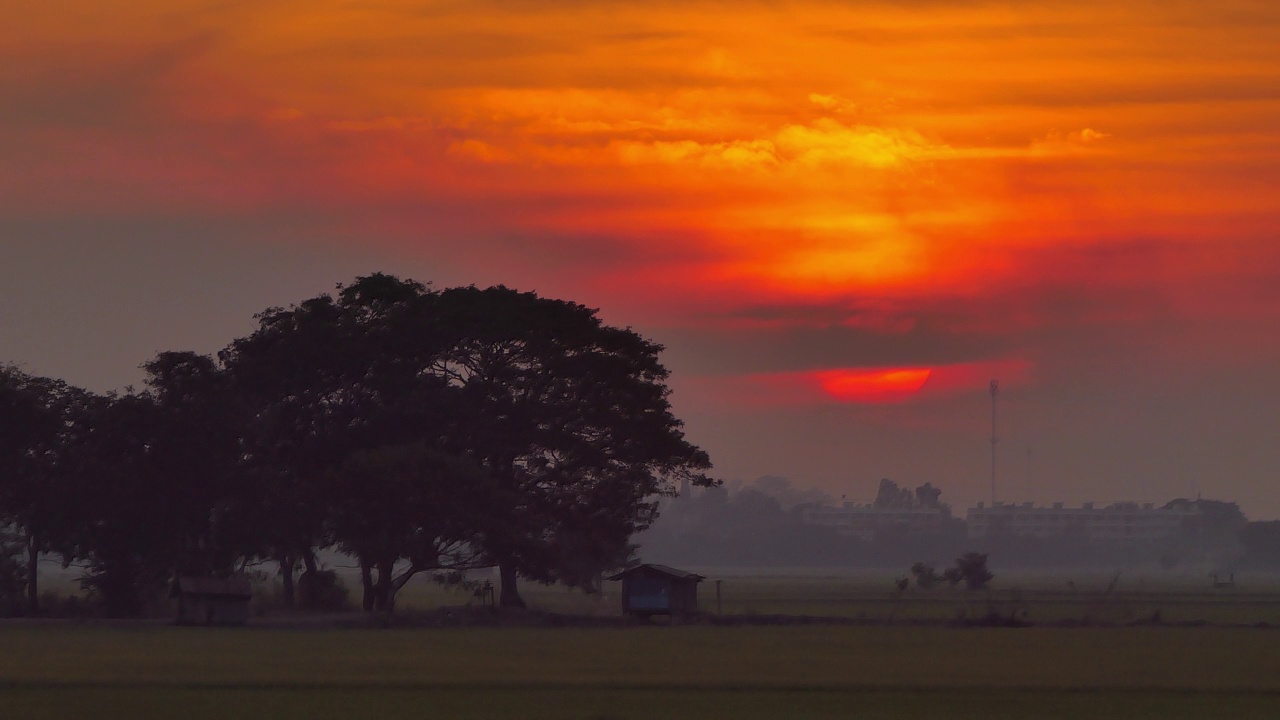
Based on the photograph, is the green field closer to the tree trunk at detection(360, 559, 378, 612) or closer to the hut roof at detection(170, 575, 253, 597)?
the hut roof at detection(170, 575, 253, 597)

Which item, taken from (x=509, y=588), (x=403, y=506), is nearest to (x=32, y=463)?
(x=403, y=506)

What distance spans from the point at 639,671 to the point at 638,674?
2.99 feet

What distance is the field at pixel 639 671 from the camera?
2902cm

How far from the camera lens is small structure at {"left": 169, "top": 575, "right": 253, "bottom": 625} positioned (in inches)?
2415

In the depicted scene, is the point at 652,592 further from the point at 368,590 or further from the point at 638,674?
the point at 638,674

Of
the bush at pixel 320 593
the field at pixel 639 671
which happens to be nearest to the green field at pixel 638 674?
the field at pixel 639 671

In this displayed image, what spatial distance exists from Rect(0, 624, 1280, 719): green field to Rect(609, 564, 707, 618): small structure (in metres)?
11.7

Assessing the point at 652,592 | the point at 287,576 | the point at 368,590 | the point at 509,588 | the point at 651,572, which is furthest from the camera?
Result: the point at 287,576

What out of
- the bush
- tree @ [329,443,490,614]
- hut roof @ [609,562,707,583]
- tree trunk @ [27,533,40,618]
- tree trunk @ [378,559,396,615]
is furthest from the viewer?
the bush

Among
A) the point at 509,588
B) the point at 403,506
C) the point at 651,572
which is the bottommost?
the point at 509,588

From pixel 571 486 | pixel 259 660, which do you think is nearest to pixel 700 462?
pixel 571 486

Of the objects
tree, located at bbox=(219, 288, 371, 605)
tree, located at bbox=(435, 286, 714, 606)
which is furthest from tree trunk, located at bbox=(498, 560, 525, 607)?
tree, located at bbox=(219, 288, 371, 605)

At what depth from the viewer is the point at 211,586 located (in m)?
62.0

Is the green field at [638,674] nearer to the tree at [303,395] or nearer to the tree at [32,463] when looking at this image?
the tree at [32,463]
